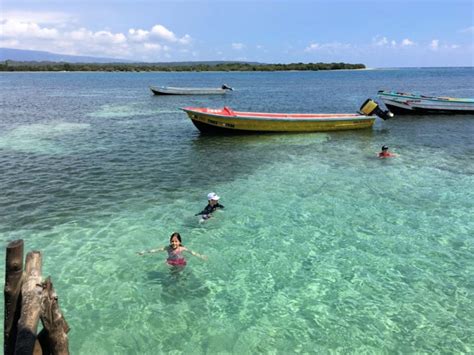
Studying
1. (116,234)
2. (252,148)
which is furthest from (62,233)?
(252,148)

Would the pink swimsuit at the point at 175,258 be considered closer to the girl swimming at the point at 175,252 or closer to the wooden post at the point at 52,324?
the girl swimming at the point at 175,252

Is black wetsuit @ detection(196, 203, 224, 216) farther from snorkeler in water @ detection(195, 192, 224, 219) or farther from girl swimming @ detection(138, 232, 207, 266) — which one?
girl swimming @ detection(138, 232, 207, 266)

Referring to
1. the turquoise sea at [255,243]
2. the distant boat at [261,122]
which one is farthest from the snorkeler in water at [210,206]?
the distant boat at [261,122]

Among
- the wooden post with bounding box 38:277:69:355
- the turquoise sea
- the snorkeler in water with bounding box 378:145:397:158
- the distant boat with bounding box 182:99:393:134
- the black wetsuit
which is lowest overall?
the turquoise sea

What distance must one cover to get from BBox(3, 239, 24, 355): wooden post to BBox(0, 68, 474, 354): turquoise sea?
2.67 metres

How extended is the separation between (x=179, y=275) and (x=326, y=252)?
398 centimetres

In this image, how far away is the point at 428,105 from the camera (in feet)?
118

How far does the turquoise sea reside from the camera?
7758mm

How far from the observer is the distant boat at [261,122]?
82.9 ft

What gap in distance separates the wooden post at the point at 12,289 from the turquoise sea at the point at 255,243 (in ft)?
8.76

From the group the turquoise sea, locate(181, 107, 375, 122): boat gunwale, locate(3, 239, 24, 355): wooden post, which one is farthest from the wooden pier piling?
locate(181, 107, 375, 122): boat gunwale

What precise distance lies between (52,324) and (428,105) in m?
37.7

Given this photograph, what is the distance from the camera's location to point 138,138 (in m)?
26.5

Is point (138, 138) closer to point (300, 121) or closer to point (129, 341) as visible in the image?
point (300, 121)
